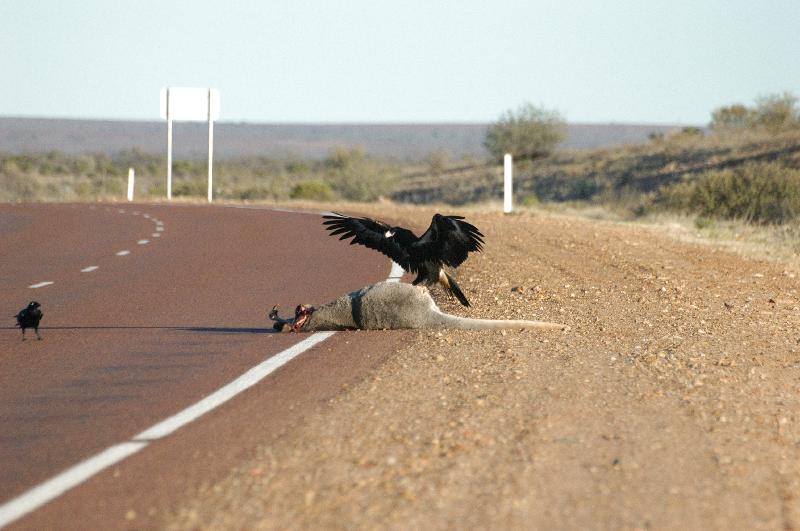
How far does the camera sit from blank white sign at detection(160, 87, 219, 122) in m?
50.5

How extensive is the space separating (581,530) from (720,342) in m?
5.28

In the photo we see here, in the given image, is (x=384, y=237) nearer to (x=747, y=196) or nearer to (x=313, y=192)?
(x=747, y=196)

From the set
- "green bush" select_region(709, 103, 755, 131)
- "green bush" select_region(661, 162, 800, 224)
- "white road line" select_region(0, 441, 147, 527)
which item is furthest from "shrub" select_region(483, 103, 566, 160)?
"white road line" select_region(0, 441, 147, 527)

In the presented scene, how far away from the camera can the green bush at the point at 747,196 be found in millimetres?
32031

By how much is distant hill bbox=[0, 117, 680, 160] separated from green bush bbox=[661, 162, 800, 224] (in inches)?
4833

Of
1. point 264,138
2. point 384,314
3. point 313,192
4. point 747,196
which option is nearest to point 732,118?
point 313,192

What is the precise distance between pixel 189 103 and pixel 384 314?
42755mm

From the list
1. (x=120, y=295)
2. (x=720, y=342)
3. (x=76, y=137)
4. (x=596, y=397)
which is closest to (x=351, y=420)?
(x=596, y=397)

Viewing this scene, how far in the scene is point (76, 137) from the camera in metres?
176

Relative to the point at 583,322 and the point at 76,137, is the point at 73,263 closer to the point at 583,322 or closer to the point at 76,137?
the point at 583,322

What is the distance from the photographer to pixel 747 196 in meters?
33.1

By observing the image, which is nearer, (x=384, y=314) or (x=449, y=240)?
(x=449, y=240)

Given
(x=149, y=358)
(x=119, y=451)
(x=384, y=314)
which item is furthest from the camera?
(x=384, y=314)

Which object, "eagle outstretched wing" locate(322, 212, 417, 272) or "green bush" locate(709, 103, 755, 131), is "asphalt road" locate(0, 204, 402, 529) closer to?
"eagle outstretched wing" locate(322, 212, 417, 272)
